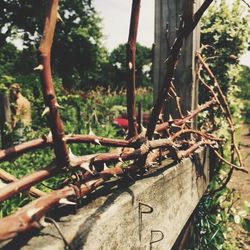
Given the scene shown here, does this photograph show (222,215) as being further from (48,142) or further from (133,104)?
(48,142)

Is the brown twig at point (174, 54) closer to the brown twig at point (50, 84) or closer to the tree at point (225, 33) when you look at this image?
the brown twig at point (50, 84)

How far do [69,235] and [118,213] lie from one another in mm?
216

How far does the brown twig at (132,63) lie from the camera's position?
3.42 feet

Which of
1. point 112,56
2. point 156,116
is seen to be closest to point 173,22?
point 156,116

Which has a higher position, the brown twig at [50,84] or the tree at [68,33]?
the tree at [68,33]

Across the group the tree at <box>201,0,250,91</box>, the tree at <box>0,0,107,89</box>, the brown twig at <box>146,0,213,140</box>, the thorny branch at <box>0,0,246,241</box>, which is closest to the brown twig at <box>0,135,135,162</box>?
the thorny branch at <box>0,0,246,241</box>

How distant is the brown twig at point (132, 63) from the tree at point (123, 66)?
5498cm

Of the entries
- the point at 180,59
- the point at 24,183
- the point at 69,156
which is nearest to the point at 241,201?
the point at 180,59

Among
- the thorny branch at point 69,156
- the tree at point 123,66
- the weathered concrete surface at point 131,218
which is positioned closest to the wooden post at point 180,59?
the weathered concrete surface at point 131,218

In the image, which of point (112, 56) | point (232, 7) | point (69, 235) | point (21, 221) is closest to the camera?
point (21, 221)

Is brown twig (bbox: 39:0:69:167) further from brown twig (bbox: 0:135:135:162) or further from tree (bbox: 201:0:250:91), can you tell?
tree (bbox: 201:0:250:91)

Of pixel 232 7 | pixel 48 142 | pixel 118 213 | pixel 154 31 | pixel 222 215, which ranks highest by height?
pixel 232 7

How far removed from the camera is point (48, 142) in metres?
0.87

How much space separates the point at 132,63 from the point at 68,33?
111ft
